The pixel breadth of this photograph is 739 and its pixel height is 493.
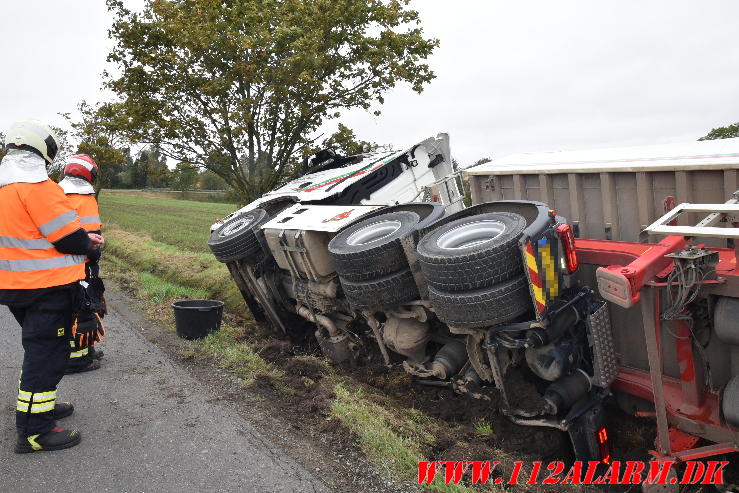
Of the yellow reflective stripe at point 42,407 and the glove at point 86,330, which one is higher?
the glove at point 86,330

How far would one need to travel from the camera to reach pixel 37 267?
4.13 m

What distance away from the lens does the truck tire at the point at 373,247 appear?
4492mm

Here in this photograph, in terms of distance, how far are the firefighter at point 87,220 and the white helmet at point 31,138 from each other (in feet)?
3.89

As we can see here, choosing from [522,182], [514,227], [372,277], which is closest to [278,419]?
[372,277]

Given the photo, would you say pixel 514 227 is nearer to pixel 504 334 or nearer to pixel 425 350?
pixel 504 334

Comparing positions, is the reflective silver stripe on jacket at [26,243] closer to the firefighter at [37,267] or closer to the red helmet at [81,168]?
the firefighter at [37,267]

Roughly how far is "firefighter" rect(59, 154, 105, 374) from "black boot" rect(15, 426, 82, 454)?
3.83 ft

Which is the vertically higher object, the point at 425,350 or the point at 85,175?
the point at 85,175

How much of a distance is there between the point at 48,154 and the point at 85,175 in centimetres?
186

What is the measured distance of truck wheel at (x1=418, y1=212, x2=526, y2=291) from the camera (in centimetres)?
370

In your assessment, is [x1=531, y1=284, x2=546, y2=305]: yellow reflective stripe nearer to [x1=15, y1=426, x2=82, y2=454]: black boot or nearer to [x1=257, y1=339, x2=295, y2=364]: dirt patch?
[x1=257, y1=339, x2=295, y2=364]: dirt patch

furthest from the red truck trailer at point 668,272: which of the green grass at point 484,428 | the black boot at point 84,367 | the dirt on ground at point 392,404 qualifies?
the black boot at point 84,367

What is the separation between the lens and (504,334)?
391 cm

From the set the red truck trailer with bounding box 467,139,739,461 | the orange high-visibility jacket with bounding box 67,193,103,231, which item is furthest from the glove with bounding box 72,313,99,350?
the red truck trailer with bounding box 467,139,739,461
